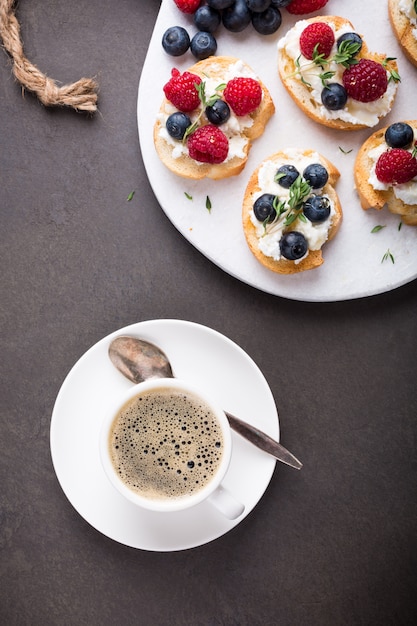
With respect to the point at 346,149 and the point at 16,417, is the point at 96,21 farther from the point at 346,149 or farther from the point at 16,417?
the point at 16,417

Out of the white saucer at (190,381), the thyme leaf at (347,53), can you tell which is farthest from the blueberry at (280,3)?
the white saucer at (190,381)

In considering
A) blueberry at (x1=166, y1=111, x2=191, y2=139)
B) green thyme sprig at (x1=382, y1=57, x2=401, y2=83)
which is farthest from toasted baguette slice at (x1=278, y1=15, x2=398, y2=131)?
blueberry at (x1=166, y1=111, x2=191, y2=139)

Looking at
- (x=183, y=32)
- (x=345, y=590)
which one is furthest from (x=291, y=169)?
(x=345, y=590)

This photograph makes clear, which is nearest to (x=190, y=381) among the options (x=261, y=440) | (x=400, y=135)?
(x=261, y=440)

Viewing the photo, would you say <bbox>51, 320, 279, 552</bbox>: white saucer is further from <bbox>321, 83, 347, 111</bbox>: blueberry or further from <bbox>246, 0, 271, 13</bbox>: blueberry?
<bbox>246, 0, 271, 13</bbox>: blueberry

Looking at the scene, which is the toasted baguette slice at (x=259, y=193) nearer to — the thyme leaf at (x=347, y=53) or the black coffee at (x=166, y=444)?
the thyme leaf at (x=347, y=53)

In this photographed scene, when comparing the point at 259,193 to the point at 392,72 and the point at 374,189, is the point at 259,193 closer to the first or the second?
the point at 374,189

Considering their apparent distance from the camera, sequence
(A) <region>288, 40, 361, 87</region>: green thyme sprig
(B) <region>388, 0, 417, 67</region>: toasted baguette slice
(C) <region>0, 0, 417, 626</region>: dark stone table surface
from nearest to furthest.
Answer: (A) <region>288, 40, 361, 87</region>: green thyme sprig
(B) <region>388, 0, 417, 67</region>: toasted baguette slice
(C) <region>0, 0, 417, 626</region>: dark stone table surface
